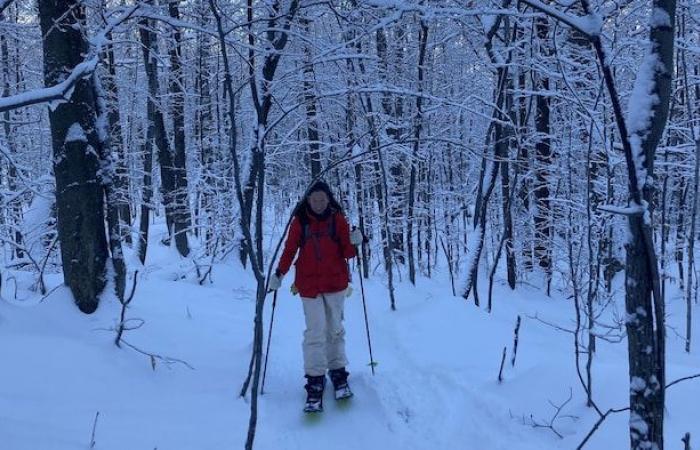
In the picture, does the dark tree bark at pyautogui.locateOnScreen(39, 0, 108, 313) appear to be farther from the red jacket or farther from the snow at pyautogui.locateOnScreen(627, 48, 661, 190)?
the snow at pyautogui.locateOnScreen(627, 48, 661, 190)

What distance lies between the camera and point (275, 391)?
4969 mm

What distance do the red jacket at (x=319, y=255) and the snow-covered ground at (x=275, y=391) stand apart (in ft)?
3.16

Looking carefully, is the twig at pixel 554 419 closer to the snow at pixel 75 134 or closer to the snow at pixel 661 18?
the snow at pixel 661 18

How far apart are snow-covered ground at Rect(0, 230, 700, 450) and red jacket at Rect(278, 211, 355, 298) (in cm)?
96

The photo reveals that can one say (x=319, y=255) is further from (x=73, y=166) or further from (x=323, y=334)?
(x=73, y=166)

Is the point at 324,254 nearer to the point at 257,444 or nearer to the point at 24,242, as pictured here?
the point at 257,444

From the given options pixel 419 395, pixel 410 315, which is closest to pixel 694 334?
pixel 410 315

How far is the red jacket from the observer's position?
495cm

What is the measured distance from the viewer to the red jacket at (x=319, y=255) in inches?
195

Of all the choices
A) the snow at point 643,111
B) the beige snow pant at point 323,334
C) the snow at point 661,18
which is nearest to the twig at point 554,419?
the beige snow pant at point 323,334

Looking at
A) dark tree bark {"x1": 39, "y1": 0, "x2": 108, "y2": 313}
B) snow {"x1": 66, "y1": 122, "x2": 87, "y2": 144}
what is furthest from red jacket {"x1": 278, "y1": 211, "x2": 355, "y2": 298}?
snow {"x1": 66, "y1": 122, "x2": 87, "y2": 144}

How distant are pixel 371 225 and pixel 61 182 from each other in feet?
37.7

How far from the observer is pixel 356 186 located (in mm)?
14836

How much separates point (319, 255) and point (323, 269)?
13 centimetres
